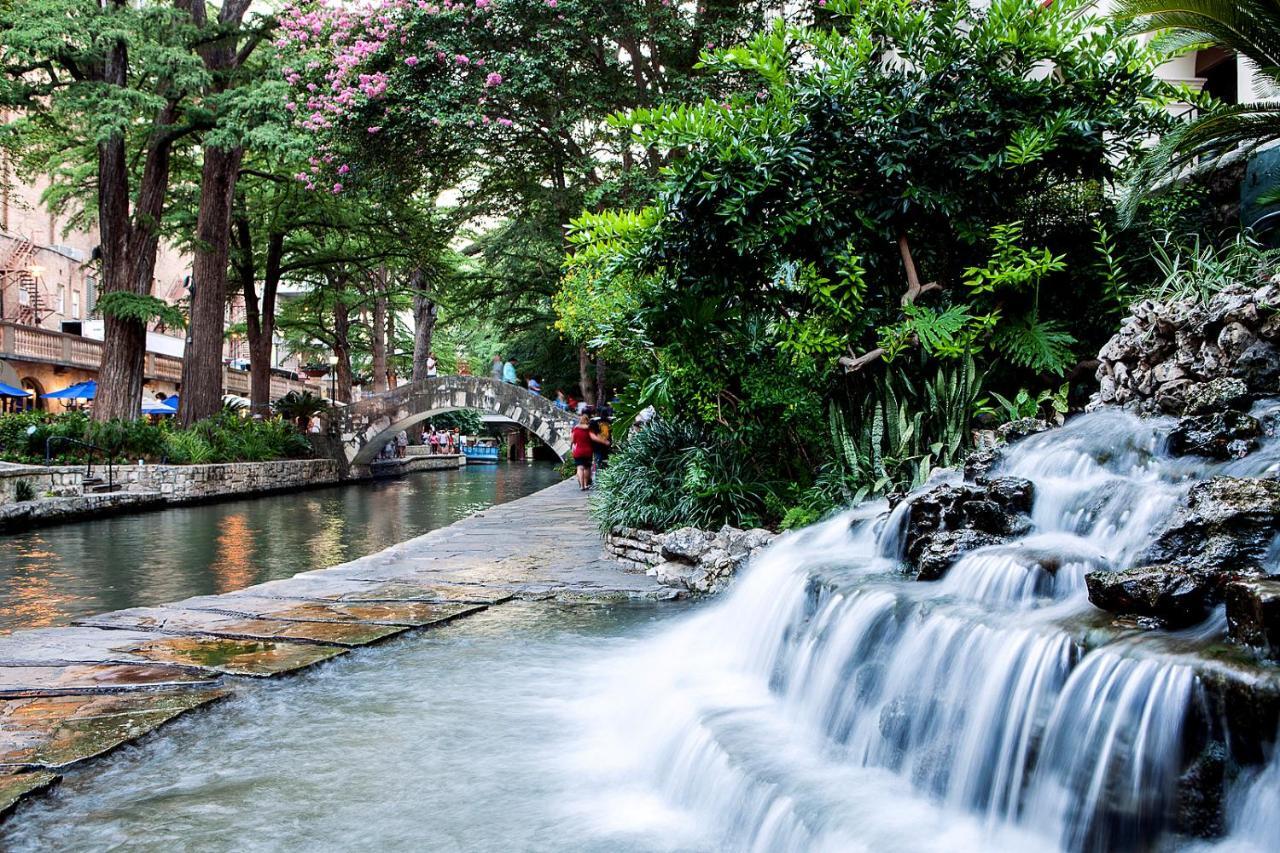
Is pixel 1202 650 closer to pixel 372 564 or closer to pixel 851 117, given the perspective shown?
pixel 851 117

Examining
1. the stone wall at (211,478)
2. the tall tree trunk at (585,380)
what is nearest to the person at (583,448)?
the stone wall at (211,478)

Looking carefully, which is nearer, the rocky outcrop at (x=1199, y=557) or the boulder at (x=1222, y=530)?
the rocky outcrop at (x=1199, y=557)

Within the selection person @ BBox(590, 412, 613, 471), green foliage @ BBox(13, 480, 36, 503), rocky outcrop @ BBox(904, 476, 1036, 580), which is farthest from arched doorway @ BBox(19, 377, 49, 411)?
rocky outcrop @ BBox(904, 476, 1036, 580)

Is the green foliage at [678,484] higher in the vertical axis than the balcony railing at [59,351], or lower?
lower

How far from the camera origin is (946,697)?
420 centimetres

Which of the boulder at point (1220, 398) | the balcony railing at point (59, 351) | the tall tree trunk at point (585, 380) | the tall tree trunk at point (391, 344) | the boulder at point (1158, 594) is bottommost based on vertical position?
the boulder at point (1158, 594)

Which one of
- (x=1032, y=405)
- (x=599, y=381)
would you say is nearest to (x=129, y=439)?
(x=599, y=381)

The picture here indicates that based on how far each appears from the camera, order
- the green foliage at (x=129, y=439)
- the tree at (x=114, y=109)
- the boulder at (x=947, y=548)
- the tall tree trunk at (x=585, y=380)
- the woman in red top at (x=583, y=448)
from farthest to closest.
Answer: the tall tree trunk at (x=585, y=380) < the green foliage at (x=129, y=439) < the tree at (x=114, y=109) < the woman in red top at (x=583, y=448) < the boulder at (x=947, y=548)

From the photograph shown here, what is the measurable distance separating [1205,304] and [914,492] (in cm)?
253

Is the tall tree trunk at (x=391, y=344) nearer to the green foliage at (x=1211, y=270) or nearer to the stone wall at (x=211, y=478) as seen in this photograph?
the stone wall at (x=211, y=478)

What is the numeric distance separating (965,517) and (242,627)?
4746 mm

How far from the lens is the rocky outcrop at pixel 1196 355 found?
641 centimetres

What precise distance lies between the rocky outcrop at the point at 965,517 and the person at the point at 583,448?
42.4 ft

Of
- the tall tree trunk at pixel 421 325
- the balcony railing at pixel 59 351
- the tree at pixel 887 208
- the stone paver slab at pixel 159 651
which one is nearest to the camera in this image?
the stone paver slab at pixel 159 651
